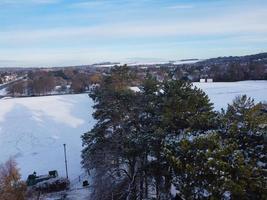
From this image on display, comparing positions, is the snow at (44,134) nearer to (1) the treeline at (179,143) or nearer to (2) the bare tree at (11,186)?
(1) the treeline at (179,143)

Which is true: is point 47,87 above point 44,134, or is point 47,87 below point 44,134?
below

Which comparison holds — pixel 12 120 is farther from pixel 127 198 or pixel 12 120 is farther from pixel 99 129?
pixel 127 198

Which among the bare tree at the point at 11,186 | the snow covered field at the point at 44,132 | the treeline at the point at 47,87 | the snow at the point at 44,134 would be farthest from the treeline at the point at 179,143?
the treeline at the point at 47,87

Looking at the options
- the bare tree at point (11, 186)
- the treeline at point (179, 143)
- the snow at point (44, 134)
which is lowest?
the snow at point (44, 134)

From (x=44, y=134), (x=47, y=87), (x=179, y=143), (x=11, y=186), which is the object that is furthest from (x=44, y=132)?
(x=47, y=87)

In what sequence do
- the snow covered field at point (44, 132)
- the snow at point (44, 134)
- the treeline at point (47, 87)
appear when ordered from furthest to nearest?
1. the treeline at point (47, 87)
2. the snow covered field at point (44, 132)
3. the snow at point (44, 134)

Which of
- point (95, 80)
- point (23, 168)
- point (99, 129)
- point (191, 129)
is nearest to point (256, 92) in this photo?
point (95, 80)

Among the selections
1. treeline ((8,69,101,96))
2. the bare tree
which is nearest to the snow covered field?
the bare tree

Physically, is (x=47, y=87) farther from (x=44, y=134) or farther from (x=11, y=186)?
(x=11, y=186)
